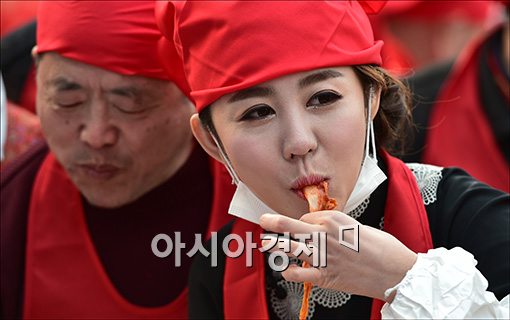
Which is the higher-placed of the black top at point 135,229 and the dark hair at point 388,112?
the dark hair at point 388,112

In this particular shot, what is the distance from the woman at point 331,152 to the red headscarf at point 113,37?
1.15 feet

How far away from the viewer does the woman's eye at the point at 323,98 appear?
1.99 m

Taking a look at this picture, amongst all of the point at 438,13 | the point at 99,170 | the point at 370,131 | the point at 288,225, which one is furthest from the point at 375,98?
the point at 438,13

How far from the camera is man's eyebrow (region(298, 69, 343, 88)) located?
1986 millimetres

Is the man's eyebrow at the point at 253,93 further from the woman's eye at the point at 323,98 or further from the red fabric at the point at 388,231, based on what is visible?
the red fabric at the point at 388,231

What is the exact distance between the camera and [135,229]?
2.74 m

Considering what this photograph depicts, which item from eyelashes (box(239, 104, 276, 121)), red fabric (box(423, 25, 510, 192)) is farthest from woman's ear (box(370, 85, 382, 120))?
red fabric (box(423, 25, 510, 192))

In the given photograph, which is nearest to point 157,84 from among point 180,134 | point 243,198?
point 180,134

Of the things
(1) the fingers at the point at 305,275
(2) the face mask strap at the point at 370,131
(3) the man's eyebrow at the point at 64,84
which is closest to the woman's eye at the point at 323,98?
(2) the face mask strap at the point at 370,131

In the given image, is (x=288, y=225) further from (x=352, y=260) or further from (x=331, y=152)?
(x=331, y=152)

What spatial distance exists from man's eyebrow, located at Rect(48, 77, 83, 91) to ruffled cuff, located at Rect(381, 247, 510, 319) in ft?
3.33

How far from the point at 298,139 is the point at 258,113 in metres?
0.11

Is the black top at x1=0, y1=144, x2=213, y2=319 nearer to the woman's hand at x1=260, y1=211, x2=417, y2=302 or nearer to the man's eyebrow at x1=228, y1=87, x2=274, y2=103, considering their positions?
the man's eyebrow at x1=228, y1=87, x2=274, y2=103

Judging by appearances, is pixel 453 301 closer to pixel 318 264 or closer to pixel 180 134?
pixel 318 264
